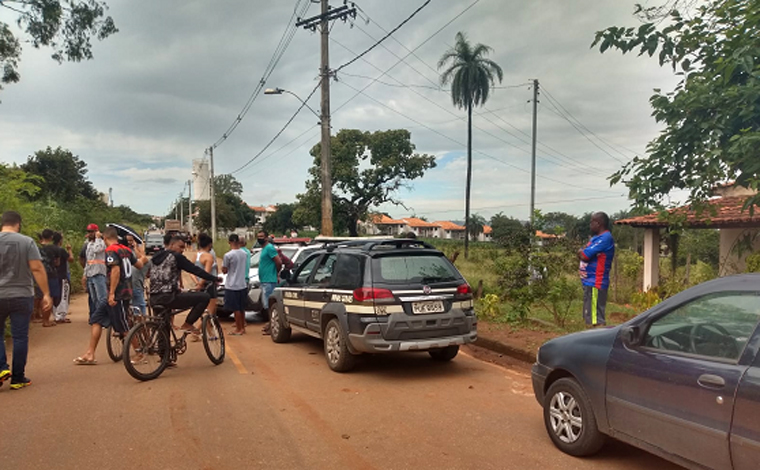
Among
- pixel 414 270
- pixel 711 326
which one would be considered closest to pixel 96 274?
pixel 414 270

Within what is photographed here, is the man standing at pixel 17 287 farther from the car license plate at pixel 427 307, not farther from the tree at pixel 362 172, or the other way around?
the tree at pixel 362 172

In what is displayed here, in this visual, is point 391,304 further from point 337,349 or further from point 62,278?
point 62,278

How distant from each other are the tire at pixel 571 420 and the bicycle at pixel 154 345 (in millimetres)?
4627

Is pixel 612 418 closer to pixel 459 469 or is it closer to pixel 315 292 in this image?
pixel 459 469

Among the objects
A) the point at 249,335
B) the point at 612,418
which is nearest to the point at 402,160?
the point at 249,335

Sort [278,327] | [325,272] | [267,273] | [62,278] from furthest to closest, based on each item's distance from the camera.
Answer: [62,278], [267,273], [278,327], [325,272]

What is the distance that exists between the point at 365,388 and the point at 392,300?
1.09m

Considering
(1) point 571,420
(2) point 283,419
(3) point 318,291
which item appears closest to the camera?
(1) point 571,420

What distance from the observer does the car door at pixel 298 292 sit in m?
8.21

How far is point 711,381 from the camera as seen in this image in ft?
10.5

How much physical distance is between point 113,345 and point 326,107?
35.6 ft

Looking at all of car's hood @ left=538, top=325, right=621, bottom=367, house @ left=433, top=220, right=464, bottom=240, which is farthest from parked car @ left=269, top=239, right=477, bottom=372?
house @ left=433, top=220, right=464, bottom=240

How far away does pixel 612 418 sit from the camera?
154 inches

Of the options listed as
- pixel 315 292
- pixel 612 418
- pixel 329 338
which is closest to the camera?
pixel 612 418
